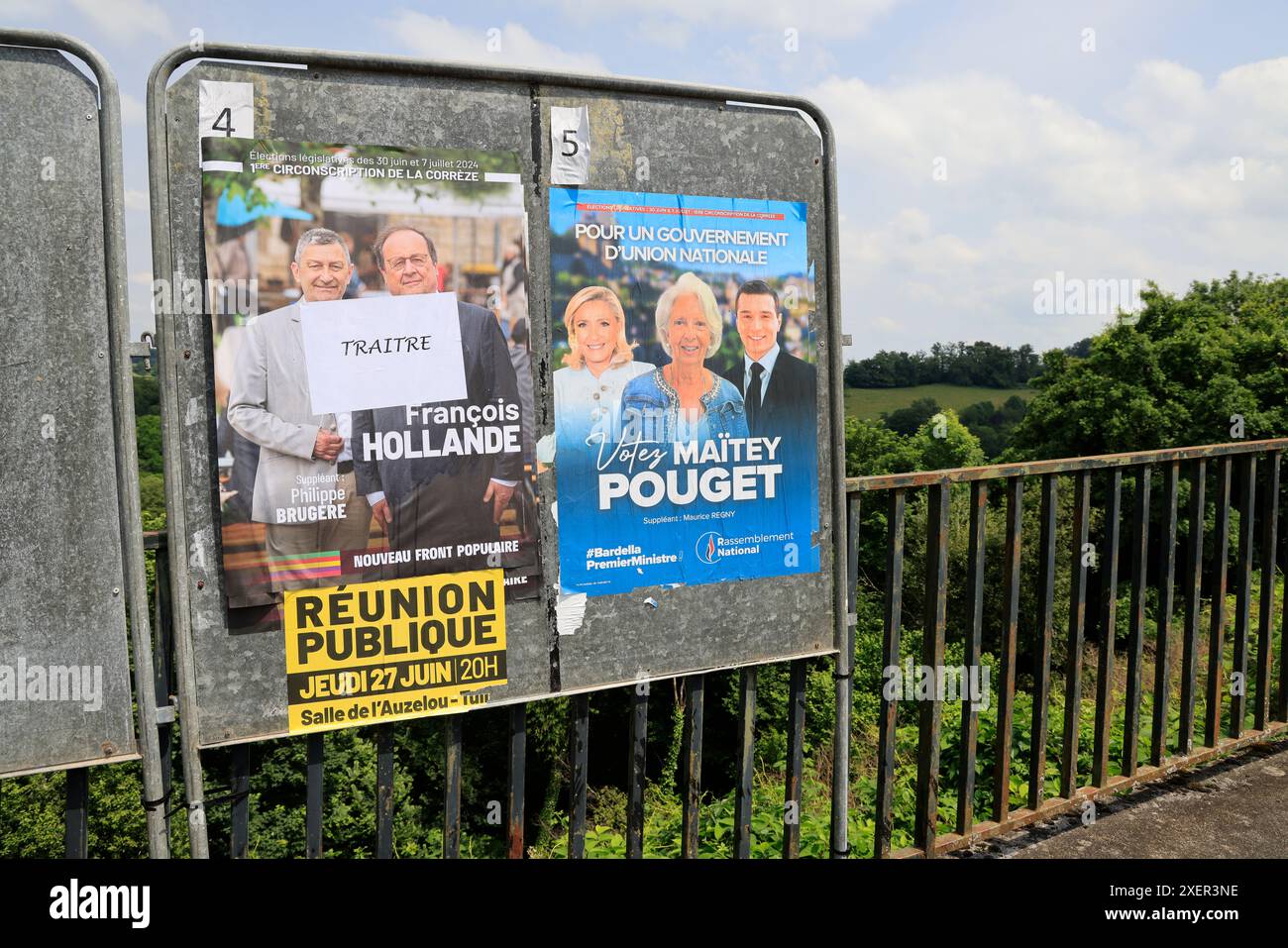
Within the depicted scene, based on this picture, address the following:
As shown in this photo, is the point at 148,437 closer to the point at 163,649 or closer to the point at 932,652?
the point at 163,649

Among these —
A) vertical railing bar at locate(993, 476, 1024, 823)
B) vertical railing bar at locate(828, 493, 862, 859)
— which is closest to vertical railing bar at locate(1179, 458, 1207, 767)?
vertical railing bar at locate(993, 476, 1024, 823)

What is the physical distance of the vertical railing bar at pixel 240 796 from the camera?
2682mm

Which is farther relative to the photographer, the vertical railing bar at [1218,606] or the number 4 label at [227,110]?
the vertical railing bar at [1218,606]

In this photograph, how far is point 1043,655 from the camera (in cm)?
393

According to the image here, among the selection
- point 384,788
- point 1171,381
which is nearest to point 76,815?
point 384,788

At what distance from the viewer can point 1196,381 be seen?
34.2 metres

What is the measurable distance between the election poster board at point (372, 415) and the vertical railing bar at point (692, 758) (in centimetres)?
65

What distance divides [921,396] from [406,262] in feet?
245

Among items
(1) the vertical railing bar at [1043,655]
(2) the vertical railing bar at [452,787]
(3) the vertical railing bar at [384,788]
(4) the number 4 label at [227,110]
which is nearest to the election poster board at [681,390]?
(2) the vertical railing bar at [452,787]

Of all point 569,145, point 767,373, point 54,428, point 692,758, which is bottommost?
point 692,758

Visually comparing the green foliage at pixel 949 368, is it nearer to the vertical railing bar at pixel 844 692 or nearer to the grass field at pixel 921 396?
the grass field at pixel 921 396

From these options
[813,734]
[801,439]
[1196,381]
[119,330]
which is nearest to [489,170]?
[119,330]
